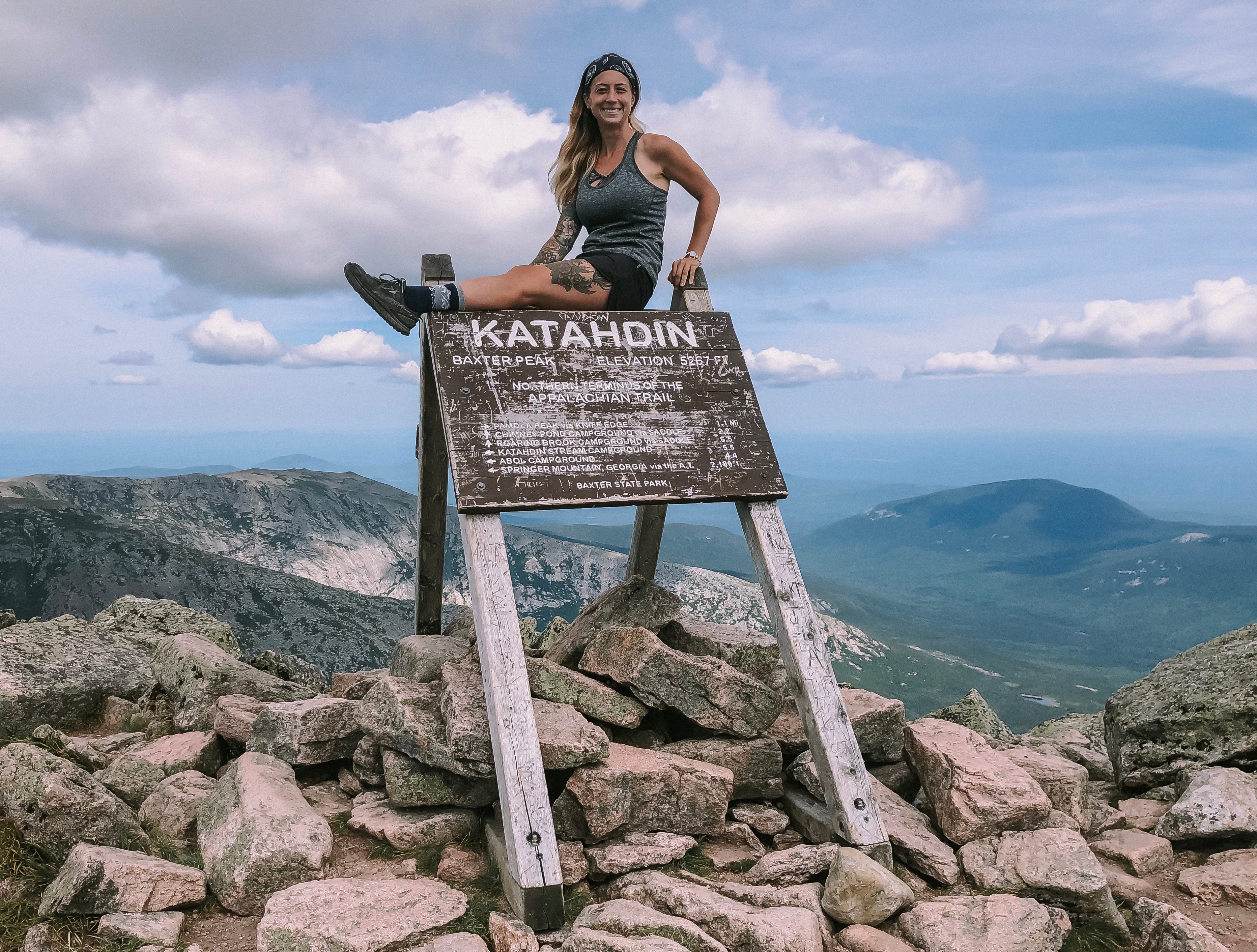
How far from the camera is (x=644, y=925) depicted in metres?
5.10

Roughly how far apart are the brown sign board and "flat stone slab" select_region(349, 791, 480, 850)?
7.74 ft

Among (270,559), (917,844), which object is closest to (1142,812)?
(917,844)

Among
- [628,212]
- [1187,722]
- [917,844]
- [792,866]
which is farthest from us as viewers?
[1187,722]

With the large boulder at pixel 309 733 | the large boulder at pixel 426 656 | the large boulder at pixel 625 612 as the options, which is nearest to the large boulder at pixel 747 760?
the large boulder at pixel 625 612

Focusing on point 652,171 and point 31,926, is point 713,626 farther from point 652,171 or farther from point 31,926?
point 31,926

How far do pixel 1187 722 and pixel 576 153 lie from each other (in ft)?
27.0

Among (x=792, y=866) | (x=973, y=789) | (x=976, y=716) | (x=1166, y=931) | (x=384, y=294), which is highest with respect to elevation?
(x=384, y=294)

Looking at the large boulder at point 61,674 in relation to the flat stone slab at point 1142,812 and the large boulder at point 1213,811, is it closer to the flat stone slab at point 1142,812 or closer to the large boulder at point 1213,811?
the flat stone slab at point 1142,812

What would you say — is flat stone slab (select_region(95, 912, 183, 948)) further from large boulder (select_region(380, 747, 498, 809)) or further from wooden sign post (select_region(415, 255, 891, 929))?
wooden sign post (select_region(415, 255, 891, 929))

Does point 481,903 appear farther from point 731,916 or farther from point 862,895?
point 862,895

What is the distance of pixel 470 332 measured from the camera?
7.25 m

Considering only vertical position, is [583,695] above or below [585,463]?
below

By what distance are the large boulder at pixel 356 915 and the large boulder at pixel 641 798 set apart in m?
0.96

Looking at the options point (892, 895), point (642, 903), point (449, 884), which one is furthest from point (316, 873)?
point (892, 895)
